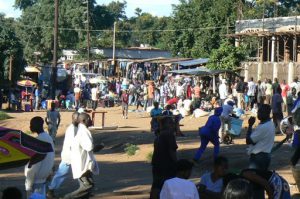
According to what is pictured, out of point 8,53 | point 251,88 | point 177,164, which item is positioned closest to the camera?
point 177,164

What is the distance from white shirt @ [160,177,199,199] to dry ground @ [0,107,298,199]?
543 centimetres

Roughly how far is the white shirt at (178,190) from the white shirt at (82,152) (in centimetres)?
423

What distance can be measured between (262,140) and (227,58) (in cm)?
3056

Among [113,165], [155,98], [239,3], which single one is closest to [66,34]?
[239,3]

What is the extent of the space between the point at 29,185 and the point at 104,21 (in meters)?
77.3

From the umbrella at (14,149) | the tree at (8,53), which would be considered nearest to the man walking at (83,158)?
the umbrella at (14,149)

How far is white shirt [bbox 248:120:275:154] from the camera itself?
32.0ft

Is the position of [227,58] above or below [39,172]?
above

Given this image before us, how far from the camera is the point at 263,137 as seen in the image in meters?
9.80

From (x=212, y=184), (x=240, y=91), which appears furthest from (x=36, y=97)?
(x=212, y=184)

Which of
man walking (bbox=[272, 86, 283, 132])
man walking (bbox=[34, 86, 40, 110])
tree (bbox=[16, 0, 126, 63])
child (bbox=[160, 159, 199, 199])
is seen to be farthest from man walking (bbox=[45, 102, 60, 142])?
tree (bbox=[16, 0, 126, 63])

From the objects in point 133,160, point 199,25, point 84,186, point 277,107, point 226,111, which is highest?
point 199,25

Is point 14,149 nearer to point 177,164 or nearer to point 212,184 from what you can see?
point 177,164

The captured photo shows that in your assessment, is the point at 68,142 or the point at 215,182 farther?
the point at 68,142
